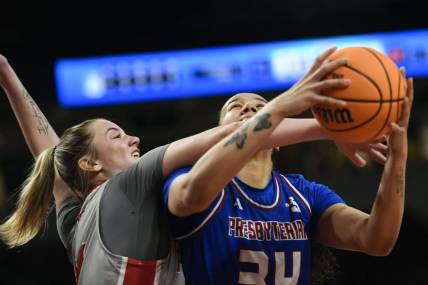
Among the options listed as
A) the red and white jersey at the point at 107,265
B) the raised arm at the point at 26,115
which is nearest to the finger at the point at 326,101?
the red and white jersey at the point at 107,265

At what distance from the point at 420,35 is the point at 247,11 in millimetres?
2241

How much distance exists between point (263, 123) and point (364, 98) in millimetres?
326

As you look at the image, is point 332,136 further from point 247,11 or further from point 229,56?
point 247,11

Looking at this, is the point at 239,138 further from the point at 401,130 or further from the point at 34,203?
the point at 34,203

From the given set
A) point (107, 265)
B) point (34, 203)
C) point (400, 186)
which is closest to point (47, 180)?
point (34, 203)

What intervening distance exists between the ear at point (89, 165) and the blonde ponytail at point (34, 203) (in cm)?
19

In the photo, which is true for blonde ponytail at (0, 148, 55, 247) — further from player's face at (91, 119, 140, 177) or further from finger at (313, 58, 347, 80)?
finger at (313, 58, 347, 80)

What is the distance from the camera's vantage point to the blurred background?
7.87 meters

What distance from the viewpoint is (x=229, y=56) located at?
305 inches

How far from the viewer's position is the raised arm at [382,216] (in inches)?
86.0

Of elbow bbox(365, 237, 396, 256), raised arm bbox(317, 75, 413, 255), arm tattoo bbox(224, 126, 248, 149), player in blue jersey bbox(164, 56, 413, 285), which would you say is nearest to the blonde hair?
player in blue jersey bbox(164, 56, 413, 285)

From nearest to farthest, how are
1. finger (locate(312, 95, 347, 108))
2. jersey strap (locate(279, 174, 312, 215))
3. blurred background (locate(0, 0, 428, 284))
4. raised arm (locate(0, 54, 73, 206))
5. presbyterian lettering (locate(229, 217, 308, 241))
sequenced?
finger (locate(312, 95, 347, 108)), presbyterian lettering (locate(229, 217, 308, 241)), jersey strap (locate(279, 174, 312, 215)), raised arm (locate(0, 54, 73, 206)), blurred background (locate(0, 0, 428, 284))

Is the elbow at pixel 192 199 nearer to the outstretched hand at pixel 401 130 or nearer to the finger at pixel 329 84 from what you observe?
the finger at pixel 329 84

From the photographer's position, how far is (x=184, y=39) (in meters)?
7.95
